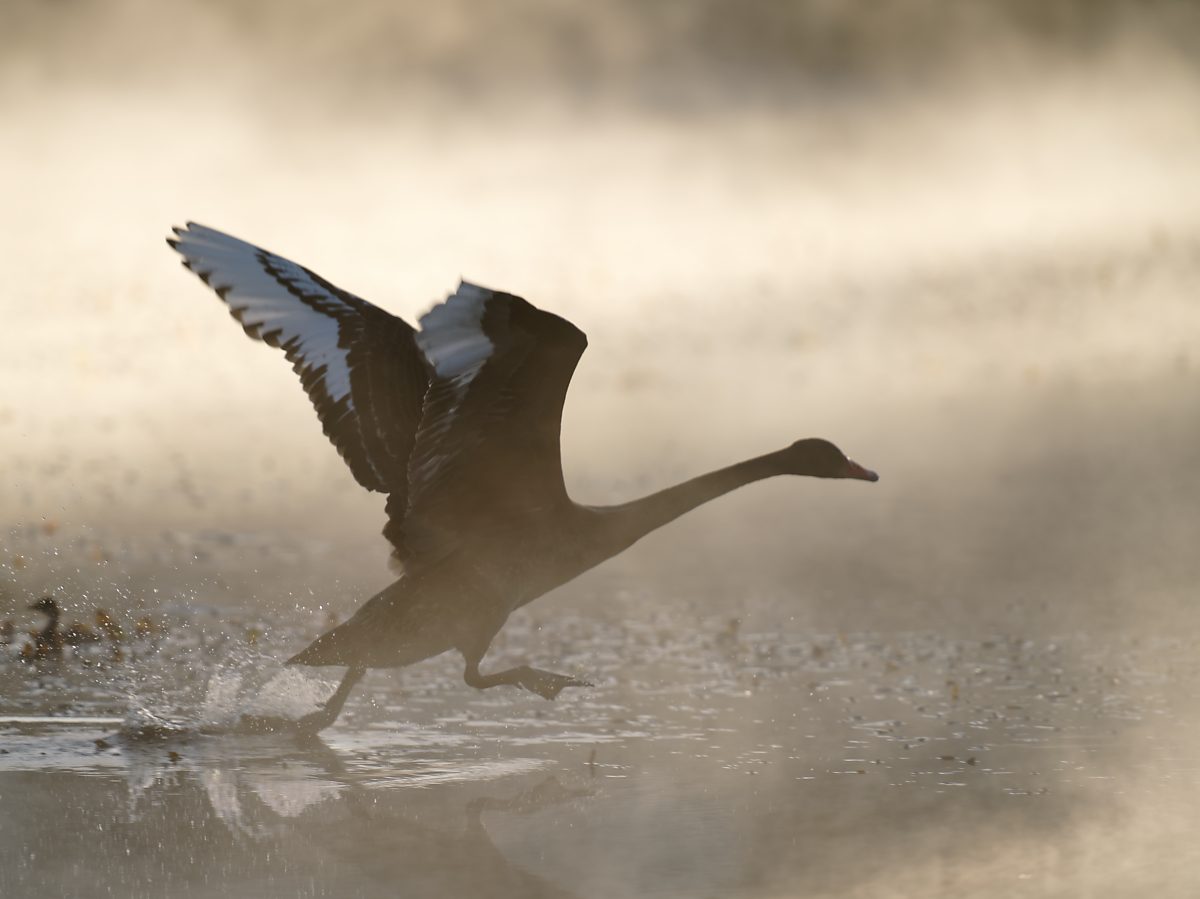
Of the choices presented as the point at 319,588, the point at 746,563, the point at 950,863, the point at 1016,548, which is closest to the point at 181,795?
the point at 950,863

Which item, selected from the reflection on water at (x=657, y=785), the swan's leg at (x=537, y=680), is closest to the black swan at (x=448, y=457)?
the swan's leg at (x=537, y=680)

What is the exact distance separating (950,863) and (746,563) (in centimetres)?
724

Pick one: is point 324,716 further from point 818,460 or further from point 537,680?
point 818,460

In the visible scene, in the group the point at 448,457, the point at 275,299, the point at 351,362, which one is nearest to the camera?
the point at 448,457

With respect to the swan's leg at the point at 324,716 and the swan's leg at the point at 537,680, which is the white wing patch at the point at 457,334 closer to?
the swan's leg at the point at 537,680

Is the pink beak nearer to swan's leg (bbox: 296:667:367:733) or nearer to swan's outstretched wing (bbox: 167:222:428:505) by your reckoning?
swan's outstretched wing (bbox: 167:222:428:505)

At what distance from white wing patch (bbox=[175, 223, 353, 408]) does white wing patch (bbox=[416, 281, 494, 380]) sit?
1298mm

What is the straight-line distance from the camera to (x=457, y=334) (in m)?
6.12

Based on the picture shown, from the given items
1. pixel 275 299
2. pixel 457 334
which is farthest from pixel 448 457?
pixel 275 299

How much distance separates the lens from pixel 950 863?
200 inches

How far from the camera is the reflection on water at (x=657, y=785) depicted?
16.3 feet

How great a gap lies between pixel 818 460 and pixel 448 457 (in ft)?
6.76

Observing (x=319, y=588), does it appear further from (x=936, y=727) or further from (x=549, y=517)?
(x=936, y=727)

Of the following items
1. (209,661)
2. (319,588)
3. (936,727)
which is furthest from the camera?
(319,588)
